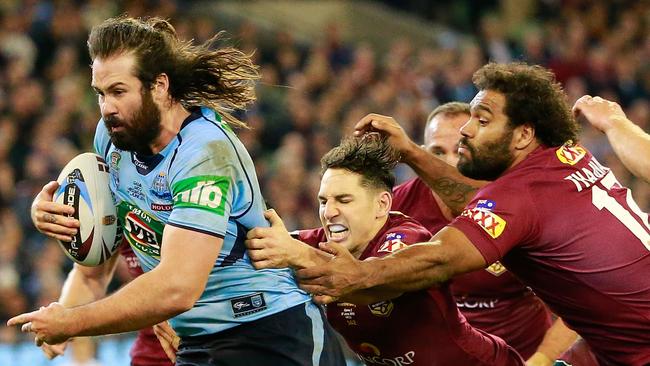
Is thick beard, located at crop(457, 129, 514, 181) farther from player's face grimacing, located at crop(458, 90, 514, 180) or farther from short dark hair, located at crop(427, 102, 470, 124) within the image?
short dark hair, located at crop(427, 102, 470, 124)

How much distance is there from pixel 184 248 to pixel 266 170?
8463 millimetres

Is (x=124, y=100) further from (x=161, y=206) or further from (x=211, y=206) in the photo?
(x=211, y=206)

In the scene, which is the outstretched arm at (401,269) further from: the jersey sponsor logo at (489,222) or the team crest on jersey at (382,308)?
the team crest on jersey at (382,308)

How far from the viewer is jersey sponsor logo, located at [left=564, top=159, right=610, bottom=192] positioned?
15.4 feet

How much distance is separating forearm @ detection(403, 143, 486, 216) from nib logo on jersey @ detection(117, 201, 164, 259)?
1.54m

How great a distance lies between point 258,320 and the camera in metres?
4.52

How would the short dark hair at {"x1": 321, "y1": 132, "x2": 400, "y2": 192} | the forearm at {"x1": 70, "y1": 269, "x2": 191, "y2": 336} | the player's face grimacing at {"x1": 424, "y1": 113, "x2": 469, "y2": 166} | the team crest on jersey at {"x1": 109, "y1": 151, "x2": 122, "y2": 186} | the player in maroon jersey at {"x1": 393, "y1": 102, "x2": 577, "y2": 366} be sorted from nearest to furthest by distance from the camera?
the forearm at {"x1": 70, "y1": 269, "x2": 191, "y2": 336}
the team crest on jersey at {"x1": 109, "y1": 151, "x2": 122, "y2": 186}
the short dark hair at {"x1": 321, "y1": 132, "x2": 400, "y2": 192}
the player in maroon jersey at {"x1": 393, "y1": 102, "x2": 577, "y2": 366}
the player's face grimacing at {"x1": 424, "y1": 113, "x2": 469, "y2": 166}

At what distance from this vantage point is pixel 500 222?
451 cm

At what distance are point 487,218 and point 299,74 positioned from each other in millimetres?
9749

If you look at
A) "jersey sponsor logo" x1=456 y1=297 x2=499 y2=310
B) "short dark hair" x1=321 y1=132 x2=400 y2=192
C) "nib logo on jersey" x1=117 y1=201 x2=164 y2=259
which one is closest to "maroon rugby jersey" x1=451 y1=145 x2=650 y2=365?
"short dark hair" x1=321 y1=132 x2=400 y2=192

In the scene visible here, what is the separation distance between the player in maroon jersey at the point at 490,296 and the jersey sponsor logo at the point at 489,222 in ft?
3.93

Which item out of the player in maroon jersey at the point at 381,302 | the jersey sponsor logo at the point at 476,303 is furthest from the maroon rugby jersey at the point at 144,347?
the jersey sponsor logo at the point at 476,303

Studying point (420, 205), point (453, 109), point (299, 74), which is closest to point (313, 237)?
point (420, 205)

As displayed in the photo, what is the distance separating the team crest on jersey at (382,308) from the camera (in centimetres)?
489
